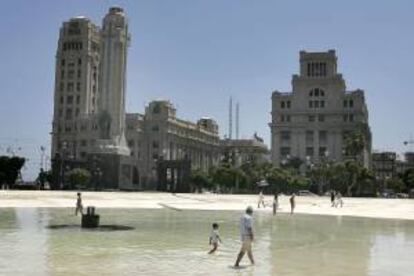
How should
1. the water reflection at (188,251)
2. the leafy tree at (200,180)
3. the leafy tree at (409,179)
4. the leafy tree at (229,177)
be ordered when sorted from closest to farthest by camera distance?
the water reflection at (188,251), the leafy tree at (409,179), the leafy tree at (229,177), the leafy tree at (200,180)

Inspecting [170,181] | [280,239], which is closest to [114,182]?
[170,181]

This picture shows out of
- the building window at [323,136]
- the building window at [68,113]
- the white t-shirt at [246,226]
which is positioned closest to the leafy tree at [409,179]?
the building window at [323,136]

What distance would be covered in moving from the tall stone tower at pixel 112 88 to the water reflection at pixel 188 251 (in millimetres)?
110641

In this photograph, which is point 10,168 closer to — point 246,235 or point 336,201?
point 336,201

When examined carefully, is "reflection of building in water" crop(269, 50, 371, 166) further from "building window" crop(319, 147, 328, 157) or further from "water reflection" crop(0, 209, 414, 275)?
"water reflection" crop(0, 209, 414, 275)

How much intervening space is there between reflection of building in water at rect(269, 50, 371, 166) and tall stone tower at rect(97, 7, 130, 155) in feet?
193

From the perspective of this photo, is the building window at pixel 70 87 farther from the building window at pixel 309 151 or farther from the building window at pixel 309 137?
the building window at pixel 309 151

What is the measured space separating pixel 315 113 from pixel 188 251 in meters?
170

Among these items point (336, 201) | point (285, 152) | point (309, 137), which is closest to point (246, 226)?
point (336, 201)

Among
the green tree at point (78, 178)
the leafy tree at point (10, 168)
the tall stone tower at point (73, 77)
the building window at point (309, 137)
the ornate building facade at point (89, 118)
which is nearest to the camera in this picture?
the leafy tree at point (10, 168)

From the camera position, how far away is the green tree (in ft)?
420

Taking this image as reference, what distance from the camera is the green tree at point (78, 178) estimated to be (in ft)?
420

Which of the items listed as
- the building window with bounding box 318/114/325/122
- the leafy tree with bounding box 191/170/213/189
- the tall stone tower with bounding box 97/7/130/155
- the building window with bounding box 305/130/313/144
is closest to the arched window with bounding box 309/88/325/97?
the building window with bounding box 318/114/325/122

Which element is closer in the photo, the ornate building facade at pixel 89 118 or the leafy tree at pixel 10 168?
the leafy tree at pixel 10 168
